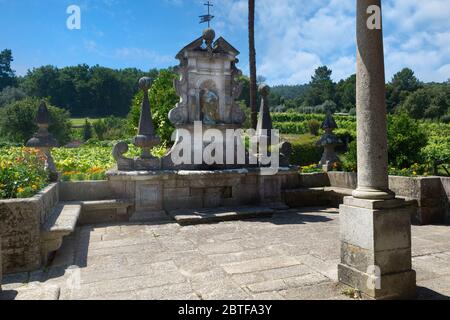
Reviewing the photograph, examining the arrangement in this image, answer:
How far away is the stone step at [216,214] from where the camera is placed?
6.51 meters

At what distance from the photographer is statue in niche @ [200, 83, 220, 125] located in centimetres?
772

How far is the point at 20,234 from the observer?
4051 millimetres

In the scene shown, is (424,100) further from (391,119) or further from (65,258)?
(65,258)

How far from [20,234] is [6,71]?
85.2 m

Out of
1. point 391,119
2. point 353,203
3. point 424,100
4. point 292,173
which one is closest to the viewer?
point 353,203

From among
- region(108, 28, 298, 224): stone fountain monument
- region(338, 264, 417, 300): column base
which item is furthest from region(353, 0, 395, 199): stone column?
region(108, 28, 298, 224): stone fountain monument

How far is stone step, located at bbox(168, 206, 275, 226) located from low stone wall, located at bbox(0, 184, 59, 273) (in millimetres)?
2711

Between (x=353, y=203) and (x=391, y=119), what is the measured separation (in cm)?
826

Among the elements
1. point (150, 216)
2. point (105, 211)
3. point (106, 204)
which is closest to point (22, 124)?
point (105, 211)

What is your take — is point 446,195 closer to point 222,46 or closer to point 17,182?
point 222,46

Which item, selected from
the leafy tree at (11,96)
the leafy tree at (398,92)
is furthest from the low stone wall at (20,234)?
the leafy tree at (11,96)

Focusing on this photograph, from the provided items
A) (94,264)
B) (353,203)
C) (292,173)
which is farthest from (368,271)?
(292,173)

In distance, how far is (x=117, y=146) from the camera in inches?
276
